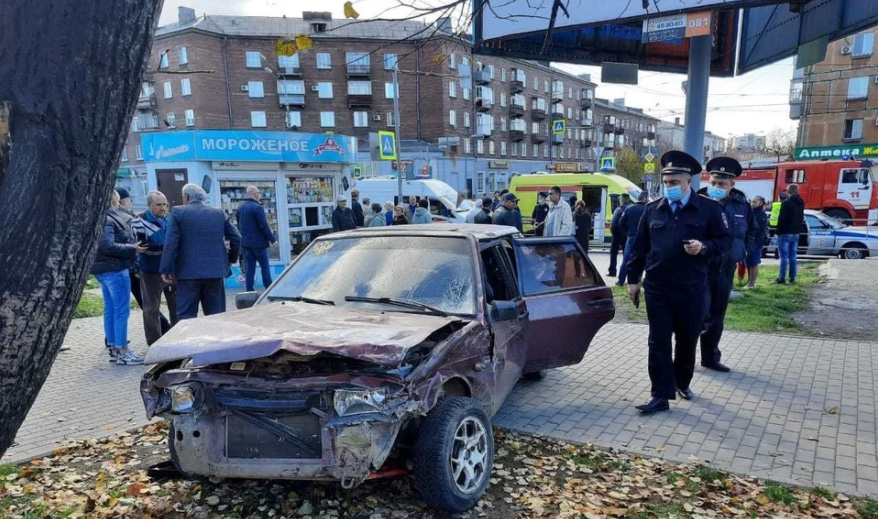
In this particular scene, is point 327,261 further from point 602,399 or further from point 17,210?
point 602,399

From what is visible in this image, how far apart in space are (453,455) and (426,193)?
19777 mm

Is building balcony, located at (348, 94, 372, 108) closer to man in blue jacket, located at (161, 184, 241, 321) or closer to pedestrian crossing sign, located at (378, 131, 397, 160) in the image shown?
pedestrian crossing sign, located at (378, 131, 397, 160)

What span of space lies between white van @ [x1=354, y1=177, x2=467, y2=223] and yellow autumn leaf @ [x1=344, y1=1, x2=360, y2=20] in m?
17.0

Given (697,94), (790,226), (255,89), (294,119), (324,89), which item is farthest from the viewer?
(324,89)

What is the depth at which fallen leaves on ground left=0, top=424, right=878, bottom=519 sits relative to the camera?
3.21 meters

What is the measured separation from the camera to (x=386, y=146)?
1912 cm

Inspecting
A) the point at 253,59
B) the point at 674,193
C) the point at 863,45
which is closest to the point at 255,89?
the point at 253,59

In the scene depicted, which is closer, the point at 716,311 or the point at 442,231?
the point at 442,231

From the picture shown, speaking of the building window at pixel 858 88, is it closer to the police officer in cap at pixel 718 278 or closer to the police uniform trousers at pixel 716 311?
the police officer in cap at pixel 718 278

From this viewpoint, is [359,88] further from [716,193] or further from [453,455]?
[453,455]

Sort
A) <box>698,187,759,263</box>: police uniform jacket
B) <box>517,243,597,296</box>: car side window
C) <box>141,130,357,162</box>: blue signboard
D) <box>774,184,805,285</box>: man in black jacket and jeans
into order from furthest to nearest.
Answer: <box>774,184,805,285</box>: man in black jacket and jeans → <box>141,130,357,162</box>: blue signboard → <box>698,187,759,263</box>: police uniform jacket → <box>517,243,597,296</box>: car side window

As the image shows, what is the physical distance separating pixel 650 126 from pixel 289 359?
107m

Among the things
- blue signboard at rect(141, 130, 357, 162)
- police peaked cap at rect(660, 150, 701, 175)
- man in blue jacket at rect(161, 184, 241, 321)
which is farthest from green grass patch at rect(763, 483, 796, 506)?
blue signboard at rect(141, 130, 357, 162)

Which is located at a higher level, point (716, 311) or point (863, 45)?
point (863, 45)
